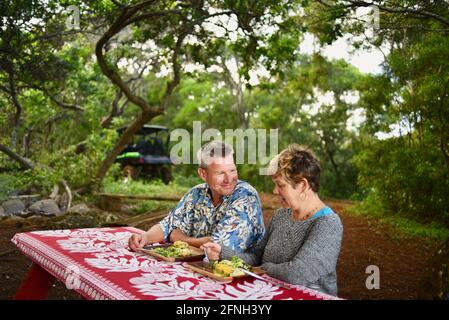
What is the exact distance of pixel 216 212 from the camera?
292cm

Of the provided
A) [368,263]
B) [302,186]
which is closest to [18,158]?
[368,263]

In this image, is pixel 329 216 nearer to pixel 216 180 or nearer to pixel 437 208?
pixel 216 180

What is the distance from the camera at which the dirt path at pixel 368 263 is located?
187 inches

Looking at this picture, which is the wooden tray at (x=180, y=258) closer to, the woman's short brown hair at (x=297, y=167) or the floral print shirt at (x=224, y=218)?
the floral print shirt at (x=224, y=218)

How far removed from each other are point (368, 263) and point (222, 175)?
395cm

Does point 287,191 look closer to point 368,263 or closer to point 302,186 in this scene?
point 302,186

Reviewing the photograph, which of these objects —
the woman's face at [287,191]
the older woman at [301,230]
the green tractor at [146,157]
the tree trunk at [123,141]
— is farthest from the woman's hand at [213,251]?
the green tractor at [146,157]

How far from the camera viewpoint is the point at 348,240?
24.0 ft

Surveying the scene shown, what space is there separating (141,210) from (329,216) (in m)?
7.72

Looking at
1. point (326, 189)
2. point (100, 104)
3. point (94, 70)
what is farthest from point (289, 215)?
point (326, 189)

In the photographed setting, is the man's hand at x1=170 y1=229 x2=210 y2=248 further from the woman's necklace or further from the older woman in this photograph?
the woman's necklace

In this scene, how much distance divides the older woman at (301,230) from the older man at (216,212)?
0.57 ft

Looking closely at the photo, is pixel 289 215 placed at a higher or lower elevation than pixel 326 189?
higher
